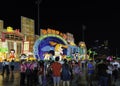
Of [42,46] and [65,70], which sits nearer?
[65,70]

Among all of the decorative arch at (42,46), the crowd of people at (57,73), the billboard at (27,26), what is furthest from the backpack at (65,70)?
the billboard at (27,26)

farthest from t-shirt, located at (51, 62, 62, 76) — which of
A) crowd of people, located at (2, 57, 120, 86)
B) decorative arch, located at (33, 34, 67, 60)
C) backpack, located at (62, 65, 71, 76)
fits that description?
decorative arch, located at (33, 34, 67, 60)

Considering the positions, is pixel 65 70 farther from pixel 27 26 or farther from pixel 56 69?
pixel 27 26

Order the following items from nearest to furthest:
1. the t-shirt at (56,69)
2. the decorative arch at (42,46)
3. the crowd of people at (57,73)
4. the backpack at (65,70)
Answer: the crowd of people at (57,73) < the backpack at (65,70) < the t-shirt at (56,69) < the decorative arch at (42,46)

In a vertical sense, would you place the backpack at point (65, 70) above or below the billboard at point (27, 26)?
below

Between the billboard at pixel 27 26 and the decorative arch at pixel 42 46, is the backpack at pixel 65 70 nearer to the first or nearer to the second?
the decorative arch at pixel 42 46

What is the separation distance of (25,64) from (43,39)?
15381 millimetres

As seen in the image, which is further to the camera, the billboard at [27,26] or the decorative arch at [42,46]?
the billboard at [27,26]

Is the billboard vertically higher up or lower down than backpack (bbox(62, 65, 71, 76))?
higher up

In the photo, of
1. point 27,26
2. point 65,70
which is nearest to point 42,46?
point 27,26

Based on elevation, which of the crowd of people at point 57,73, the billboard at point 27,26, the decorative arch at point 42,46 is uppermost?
the billboard at point 27,26

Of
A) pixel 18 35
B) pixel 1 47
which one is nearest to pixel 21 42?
pixel 18 35

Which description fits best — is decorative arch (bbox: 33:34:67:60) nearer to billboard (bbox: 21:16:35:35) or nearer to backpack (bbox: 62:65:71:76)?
billboard (bbox: 21:16:35:35)

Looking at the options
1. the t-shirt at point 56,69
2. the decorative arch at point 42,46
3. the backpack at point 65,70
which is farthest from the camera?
the decorative arch at point 42,46
